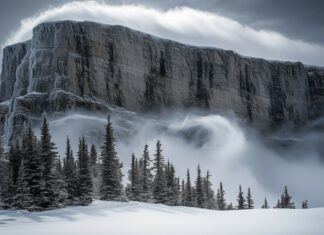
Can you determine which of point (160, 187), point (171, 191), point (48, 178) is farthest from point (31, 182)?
point (171, 191)

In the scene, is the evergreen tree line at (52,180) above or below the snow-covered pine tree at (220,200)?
below

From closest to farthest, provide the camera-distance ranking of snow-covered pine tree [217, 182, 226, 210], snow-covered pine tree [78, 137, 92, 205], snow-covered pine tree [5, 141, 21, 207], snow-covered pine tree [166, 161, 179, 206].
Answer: snow-covered pine tree [78, 137, 92, 205], snow-covered pine tree [5, 141, 21, 207], snow-covered pine tree [166, 161, 179, 206], snow-covered pine tree [217, 182, 226, 210]

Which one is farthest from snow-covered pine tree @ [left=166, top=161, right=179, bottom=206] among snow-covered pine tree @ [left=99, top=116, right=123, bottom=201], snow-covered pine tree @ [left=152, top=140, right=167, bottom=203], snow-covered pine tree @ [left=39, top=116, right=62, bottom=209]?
snow-covered pine tree @ [left=39, top=116, right=62, bottom=209]

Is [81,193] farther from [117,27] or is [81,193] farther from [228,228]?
[117,27]

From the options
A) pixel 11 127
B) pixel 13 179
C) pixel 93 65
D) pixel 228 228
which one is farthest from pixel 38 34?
pixel 228 228

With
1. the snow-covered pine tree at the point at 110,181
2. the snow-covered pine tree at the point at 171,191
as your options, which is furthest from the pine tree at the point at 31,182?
the snow-covered pine tree at the point at 171,191

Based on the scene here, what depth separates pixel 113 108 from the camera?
18125 centimetres

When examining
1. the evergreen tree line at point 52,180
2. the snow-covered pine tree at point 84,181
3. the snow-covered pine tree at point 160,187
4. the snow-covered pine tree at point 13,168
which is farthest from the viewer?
the snow-covered pine tree at point 160,187

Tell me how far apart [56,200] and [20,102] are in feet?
433

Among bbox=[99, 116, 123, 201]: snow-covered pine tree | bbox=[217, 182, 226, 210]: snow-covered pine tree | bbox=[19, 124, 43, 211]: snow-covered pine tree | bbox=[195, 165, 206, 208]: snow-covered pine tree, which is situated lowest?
bbox=[19, 124, 43, 211]: snow-covered pine tree

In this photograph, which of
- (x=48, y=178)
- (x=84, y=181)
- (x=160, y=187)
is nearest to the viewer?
(x=48, y=178)

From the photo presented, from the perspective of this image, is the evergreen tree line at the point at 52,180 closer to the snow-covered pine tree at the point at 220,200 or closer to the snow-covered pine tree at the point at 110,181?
the snow-covered pine tree at the point at 110,181

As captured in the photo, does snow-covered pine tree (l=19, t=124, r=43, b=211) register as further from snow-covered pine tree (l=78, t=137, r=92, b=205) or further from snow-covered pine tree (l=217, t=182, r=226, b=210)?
snow-covered pine tree (l=217, t=182, r=226, b=210)

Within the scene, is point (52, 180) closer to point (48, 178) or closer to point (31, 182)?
point (48, 178)
